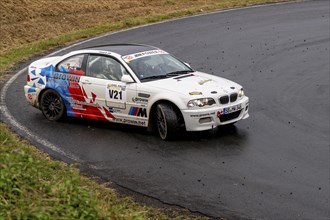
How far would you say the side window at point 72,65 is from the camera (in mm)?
14133

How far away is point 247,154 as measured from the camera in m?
11.9

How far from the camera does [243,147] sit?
12.3m

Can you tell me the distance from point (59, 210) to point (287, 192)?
4001mm

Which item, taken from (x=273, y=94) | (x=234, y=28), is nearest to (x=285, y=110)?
(x=273, y=94)

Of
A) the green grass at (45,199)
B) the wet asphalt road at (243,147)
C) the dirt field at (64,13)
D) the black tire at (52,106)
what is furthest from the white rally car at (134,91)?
the dirt field at (64,13)

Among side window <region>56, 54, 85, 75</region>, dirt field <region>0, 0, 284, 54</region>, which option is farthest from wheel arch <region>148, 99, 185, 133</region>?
dirt field <region>0, 0, 284, 54</region>

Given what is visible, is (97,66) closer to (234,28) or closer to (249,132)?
(249,132)

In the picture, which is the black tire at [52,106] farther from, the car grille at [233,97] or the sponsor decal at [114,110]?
the car grille at [233,97]

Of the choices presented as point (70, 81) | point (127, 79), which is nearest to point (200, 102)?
point (127, 79)

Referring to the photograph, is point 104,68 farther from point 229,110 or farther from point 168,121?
point 229,110

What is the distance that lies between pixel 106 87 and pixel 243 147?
3.04 metres

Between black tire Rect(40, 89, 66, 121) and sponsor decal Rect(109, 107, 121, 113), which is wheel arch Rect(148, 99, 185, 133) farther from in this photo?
black tire Rect(40, 89, 66, 121)

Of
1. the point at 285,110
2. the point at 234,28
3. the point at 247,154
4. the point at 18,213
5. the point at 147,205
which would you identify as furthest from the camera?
the point at 234,28

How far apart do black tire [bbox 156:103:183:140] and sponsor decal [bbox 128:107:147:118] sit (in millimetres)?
307
